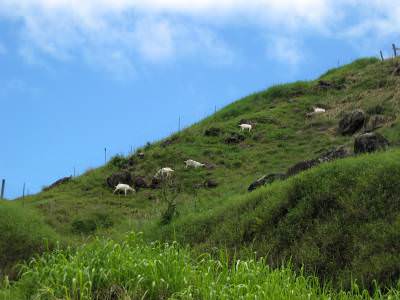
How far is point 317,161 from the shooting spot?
21188 millimetres

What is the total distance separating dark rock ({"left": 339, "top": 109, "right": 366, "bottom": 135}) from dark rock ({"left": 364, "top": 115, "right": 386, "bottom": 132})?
1.70 ft

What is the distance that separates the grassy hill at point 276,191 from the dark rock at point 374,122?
208mm

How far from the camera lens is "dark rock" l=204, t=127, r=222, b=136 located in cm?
3441

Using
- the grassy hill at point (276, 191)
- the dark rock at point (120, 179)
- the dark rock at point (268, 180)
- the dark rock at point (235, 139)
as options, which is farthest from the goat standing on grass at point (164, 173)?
the dark rock at point (268, 180)

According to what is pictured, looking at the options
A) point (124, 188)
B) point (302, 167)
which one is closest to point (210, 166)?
point (124, 188)

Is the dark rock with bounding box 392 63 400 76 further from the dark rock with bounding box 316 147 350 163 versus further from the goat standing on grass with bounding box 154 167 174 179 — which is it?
the dark rock with bounding box 316 147 350 163

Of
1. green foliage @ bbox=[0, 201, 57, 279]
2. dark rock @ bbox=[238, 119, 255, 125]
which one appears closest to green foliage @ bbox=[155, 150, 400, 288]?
green foliage @ bbox=[0, 201, 57, 279]

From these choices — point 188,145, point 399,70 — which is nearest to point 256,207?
point 188,145

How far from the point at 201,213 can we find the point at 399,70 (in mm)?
22956

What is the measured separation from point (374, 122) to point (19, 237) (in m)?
16.6

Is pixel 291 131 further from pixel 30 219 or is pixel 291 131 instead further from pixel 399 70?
pixel 30 219

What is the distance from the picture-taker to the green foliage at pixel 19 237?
18844 mm

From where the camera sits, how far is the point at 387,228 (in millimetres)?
13555

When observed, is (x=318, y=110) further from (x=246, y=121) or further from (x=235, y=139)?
(x=235, y=139)
